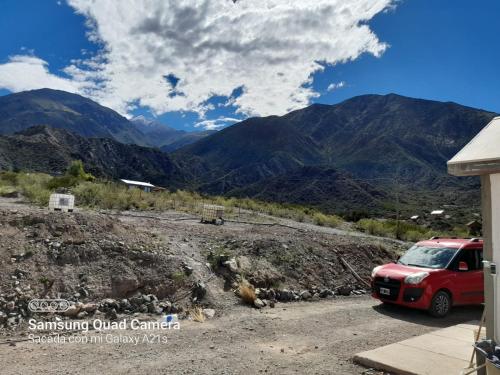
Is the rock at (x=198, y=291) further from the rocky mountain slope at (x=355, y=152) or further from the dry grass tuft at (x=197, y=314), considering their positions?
the rocky mountain slope at (x=355, y=152)

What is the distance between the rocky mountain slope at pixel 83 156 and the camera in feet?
211

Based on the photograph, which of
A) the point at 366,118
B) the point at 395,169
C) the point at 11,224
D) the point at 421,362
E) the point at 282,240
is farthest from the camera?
the point at 366,118

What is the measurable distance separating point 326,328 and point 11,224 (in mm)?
7681

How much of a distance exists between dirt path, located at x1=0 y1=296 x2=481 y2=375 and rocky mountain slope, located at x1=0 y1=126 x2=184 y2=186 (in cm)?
5790

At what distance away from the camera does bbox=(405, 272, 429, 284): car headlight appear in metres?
9.82

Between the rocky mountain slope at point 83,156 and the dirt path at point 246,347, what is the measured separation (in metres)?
57.9

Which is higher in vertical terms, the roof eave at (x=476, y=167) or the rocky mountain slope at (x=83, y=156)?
the rocky mountain slope at (x=83, y=156)

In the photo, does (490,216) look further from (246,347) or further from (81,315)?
(81,315)

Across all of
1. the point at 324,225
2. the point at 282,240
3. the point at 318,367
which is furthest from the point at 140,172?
the point at 318,367

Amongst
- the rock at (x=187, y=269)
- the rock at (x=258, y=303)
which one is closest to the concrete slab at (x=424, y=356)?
the rock at (x=258, y=303)

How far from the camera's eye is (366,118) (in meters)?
186

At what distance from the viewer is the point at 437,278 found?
9914 millimetres

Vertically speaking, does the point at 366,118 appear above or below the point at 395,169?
above

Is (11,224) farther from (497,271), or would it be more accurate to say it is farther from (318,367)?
(497,271)
